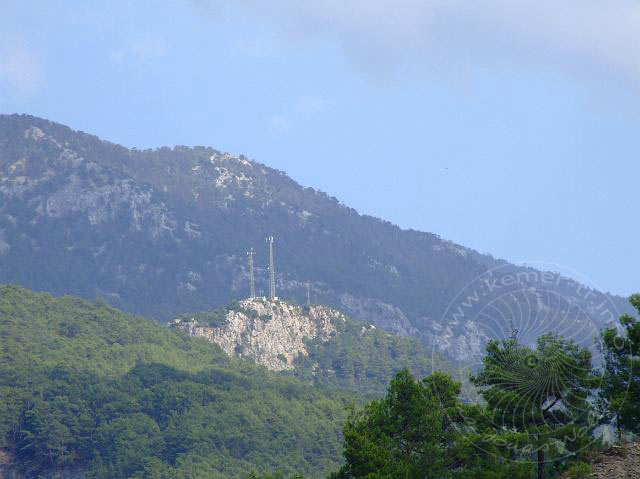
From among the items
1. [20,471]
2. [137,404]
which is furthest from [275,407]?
[20,471]

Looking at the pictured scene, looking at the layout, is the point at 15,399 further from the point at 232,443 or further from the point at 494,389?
the point at 494,389

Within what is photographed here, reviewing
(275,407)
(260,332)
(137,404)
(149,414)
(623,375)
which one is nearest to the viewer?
(623,375)

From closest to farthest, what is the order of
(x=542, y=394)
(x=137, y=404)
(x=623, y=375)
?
(x=542, y=394) < (x=623, y=375) < (x=137, y=404)

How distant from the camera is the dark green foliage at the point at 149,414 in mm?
115875

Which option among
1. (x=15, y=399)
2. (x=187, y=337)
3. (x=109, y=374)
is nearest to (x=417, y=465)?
(x=15, y=399)

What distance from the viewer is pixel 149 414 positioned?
128m

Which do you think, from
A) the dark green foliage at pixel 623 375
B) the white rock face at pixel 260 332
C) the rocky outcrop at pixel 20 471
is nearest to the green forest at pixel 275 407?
the dark green foliage at pixel 623 375

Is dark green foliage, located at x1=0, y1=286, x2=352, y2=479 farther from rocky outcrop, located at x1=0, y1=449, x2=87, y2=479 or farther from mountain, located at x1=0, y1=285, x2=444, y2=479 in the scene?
rocky outcrop, located at x1=0, y1=449, x2=87, y2=479

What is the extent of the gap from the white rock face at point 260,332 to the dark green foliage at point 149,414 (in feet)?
72.8

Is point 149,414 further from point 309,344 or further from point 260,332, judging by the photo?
point 309,344

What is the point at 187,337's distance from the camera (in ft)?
560

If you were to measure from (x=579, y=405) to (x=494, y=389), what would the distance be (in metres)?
2.83

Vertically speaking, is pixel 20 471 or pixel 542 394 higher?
pixel 542 394

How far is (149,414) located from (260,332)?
2113 inches
